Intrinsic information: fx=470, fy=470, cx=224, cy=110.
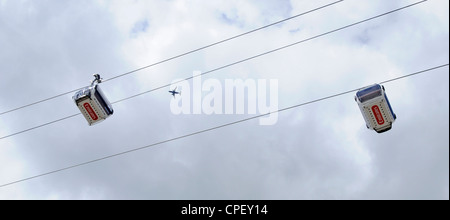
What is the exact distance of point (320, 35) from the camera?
60.3 feet

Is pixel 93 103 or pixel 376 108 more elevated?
pixel 93 103

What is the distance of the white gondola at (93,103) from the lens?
22.7 meters

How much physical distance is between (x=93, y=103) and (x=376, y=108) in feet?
43.4

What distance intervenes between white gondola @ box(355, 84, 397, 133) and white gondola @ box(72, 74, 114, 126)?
12.1 meters

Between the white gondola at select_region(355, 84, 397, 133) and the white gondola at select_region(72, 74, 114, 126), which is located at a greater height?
the white gondola at select_region(72, 74, 114, 126)

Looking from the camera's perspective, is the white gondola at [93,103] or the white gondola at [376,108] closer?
the white gondola at [376,108]

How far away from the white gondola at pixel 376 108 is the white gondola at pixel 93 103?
475 inches

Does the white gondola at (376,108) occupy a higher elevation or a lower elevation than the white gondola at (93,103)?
lower

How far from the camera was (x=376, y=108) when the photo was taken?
811 inches

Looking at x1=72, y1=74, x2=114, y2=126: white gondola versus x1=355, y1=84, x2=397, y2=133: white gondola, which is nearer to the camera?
x1=355, y1=84, x2=397, y2=133: white gondola

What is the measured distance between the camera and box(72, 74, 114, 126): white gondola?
2272cm

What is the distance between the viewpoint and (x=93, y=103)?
74.9ft

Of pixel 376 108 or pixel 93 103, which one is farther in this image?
pixel 93 103
